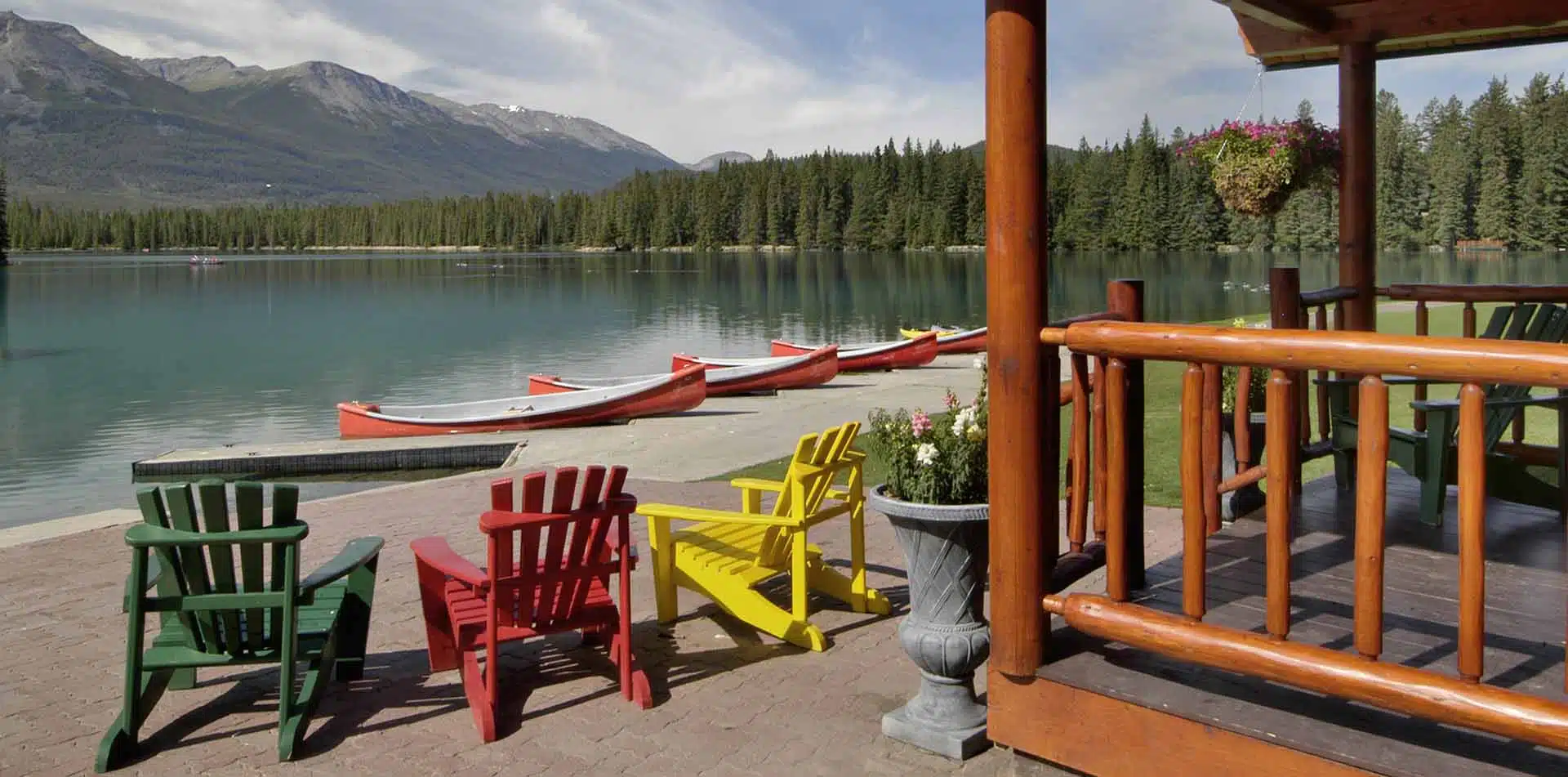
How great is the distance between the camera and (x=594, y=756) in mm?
4652

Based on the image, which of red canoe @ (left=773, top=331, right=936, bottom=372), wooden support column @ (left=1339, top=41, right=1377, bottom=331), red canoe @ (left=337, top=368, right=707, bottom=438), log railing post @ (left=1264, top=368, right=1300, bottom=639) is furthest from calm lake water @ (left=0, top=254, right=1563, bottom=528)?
→ log railing post @ (left=1264, top=368, right=1300, bottom=639)

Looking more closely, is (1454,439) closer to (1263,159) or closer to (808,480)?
(1263,159)

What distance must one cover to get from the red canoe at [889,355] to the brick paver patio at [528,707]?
770 inches

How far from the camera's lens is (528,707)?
5.24 meters

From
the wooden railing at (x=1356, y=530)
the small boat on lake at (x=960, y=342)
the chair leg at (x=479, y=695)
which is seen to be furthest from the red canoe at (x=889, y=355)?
the wooden railing at (x=1356, y=530)

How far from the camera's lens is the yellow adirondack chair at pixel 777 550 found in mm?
5895

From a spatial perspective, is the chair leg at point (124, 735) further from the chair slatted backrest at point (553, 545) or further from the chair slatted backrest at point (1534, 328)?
the chair slatted backrest at point (1534, 328)

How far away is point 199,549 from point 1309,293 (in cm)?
592

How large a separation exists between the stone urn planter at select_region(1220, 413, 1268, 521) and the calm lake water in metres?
11.7

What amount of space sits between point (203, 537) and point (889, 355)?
23.0 meters

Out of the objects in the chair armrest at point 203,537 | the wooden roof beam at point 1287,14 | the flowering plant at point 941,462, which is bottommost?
the chair armrest at point 203,537

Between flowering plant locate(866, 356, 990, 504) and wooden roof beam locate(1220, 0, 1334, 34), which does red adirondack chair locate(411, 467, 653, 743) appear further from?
wooden roof beam locate(1220, 0, 1334, 34)

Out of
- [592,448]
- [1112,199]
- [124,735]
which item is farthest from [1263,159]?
[1112,199]

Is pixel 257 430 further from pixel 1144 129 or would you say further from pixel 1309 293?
pixel 1144 129
